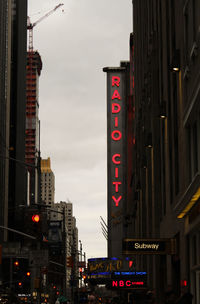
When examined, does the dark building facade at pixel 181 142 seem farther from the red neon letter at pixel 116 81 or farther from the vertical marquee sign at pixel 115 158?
the red neon letter at pixel 116 81

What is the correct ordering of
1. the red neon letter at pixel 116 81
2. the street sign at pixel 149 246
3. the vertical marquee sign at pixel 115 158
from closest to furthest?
the street sign at pixel 149 246
the vertical marquee sign at pixel 115 158
the red neon letter at pixel 116 81

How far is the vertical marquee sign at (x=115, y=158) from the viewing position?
129500 mm

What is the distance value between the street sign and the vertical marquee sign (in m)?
99.3

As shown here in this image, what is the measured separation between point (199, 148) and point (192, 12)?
456 cm

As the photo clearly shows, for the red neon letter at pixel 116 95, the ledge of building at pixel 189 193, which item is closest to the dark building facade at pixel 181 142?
the ledge of building at pixel 189 193

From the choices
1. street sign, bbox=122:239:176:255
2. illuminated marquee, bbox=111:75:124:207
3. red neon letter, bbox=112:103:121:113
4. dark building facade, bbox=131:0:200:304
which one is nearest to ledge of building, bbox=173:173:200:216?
dark building facade, bbox=131:0:200:304

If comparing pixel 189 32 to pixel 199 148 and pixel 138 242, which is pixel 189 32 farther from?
pixel 138 242

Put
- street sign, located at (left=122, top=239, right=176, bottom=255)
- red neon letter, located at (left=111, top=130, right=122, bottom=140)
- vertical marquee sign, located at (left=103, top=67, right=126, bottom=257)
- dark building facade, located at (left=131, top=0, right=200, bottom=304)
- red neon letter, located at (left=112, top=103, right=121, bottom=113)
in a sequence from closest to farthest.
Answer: dark building facade, located at (left=131, top=0, right=200, bottom=304) < street sign, located at (left=122, top=239, right=176, bottom=255) < vertical marquee sign, located at (left=103, top=67, right=126, bottom=257) < red neon letter, located at (left=112, top=103, right=121, bottom=113) < red neon letter, located at (left=111, top=130, right=122, bottom=140)

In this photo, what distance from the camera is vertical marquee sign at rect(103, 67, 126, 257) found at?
130 meters

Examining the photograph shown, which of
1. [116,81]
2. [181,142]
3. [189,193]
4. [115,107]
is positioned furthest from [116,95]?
[189,193]

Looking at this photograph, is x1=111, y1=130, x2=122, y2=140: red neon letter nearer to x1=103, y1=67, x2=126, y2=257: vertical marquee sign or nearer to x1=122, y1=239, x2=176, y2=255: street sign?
x1=103, y1=67, x2=126, y2=257: vertical marquee sign

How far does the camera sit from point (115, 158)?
134m

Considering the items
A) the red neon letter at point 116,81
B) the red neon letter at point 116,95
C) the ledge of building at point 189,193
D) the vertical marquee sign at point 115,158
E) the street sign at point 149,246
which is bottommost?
the street sign at point 149,246

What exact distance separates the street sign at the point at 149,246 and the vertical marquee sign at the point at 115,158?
99.3m
